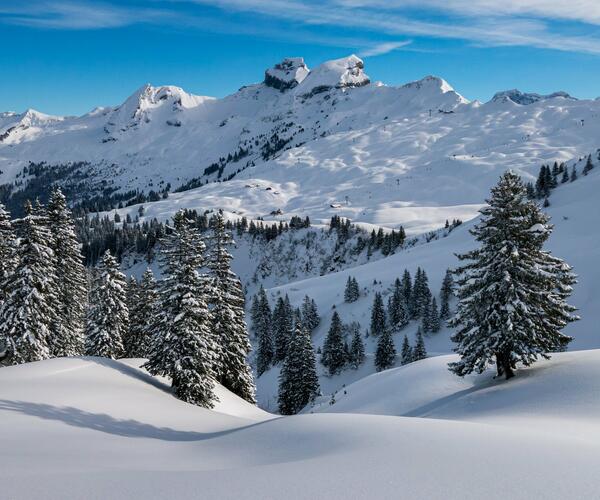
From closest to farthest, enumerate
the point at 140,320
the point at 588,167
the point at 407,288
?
the point at 140,320, the point at 407,288, the point at 588,167

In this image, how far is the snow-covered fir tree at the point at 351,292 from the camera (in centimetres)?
10844

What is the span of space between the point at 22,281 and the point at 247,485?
2980cm

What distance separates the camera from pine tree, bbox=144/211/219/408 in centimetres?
2677

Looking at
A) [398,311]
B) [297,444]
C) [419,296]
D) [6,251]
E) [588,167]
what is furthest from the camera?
[588,167]

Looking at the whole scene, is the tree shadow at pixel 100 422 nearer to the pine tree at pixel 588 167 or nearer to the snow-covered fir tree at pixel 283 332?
the snow-covered fir tree at pixel 283 332

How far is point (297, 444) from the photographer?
1193 centimetres

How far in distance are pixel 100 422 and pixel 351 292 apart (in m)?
94.3

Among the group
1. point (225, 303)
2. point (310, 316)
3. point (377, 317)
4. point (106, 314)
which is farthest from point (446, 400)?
point (310, 316)

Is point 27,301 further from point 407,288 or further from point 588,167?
point 588,167

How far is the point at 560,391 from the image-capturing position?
59.2ft

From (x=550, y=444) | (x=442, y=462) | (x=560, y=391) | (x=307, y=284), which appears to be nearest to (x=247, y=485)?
(x=442, y=462)

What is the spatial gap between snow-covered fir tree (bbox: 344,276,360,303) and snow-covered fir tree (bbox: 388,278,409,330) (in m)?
11.6

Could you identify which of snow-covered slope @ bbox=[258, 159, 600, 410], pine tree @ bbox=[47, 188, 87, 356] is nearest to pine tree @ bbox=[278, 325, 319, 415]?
snow-covered slope @ bbox=[258, 159, 600, 410]

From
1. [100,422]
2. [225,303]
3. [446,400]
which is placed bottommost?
[446,400]
